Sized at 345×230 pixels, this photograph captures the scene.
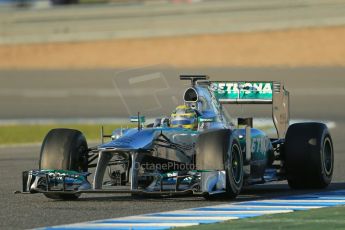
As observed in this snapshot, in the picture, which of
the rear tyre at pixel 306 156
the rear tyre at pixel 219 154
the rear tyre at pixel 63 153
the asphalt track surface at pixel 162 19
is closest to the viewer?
the rear tyre at pixel 219 154

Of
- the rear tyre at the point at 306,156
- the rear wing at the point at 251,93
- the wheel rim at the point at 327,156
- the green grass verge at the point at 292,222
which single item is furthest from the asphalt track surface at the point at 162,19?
the green grass verge at the point at 292,222

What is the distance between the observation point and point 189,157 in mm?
13688

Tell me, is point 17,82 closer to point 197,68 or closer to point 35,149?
point 197,68

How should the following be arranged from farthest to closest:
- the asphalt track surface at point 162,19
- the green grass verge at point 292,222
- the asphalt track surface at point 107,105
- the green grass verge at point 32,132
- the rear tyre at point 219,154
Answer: the asphalt track surface at point 162,19, the green grass verge at point 32,132, the rear tyre at point 219,154, the asphalt track surface at point 107,105, the green grass verge at point 292,222

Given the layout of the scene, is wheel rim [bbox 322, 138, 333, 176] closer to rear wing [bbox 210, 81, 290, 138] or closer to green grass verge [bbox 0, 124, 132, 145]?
rear wing [bbox 210, 81, 290, 138]

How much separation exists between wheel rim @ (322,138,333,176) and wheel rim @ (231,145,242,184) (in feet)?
6.15

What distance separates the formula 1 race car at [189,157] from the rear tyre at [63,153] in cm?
1

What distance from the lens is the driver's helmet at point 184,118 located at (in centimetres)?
1405

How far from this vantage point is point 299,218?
1141cm

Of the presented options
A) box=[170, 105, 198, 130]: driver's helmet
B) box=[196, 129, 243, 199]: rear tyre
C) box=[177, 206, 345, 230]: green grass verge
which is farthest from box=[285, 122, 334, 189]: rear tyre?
box=[177, 206, 345, 230]: green grass verge

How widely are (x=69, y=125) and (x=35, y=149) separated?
7652mm

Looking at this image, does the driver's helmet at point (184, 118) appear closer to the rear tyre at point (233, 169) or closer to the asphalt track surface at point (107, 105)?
the asphalt track surface at point (107, 105)

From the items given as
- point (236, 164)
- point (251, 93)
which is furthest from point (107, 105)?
point (236, 164)

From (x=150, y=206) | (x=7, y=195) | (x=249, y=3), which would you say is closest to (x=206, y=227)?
(x=150, y=206)
